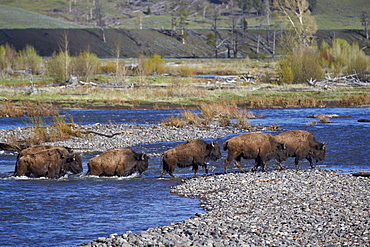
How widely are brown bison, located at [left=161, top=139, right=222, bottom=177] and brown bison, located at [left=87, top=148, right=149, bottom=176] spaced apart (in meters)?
0.78

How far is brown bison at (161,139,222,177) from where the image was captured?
630 inches

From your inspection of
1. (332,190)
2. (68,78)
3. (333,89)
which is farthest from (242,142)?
(68,78)

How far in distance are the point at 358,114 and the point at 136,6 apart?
165826mm

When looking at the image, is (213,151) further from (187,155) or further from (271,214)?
(271,214)

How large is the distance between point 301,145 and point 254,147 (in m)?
1.90

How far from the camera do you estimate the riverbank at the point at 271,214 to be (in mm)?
9250

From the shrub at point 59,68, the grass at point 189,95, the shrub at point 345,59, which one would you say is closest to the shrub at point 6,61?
the grass at point 189,95

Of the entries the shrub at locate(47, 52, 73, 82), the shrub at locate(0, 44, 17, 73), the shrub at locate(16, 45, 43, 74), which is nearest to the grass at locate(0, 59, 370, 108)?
the shrub at locate(47, 52, 73, 82)

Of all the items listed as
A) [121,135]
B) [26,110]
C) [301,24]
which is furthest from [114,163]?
[301,24]

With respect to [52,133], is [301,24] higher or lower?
higher

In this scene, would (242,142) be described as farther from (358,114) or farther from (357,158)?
(358,114)

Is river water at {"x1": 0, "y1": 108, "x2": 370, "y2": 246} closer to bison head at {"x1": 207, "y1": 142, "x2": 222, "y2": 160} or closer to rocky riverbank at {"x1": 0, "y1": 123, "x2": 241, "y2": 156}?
bison head at {"x1": 207, "y1": 142, "x2": 222, "y2": 160}

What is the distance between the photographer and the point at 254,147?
1609cm

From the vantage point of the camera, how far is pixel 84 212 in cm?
1230
